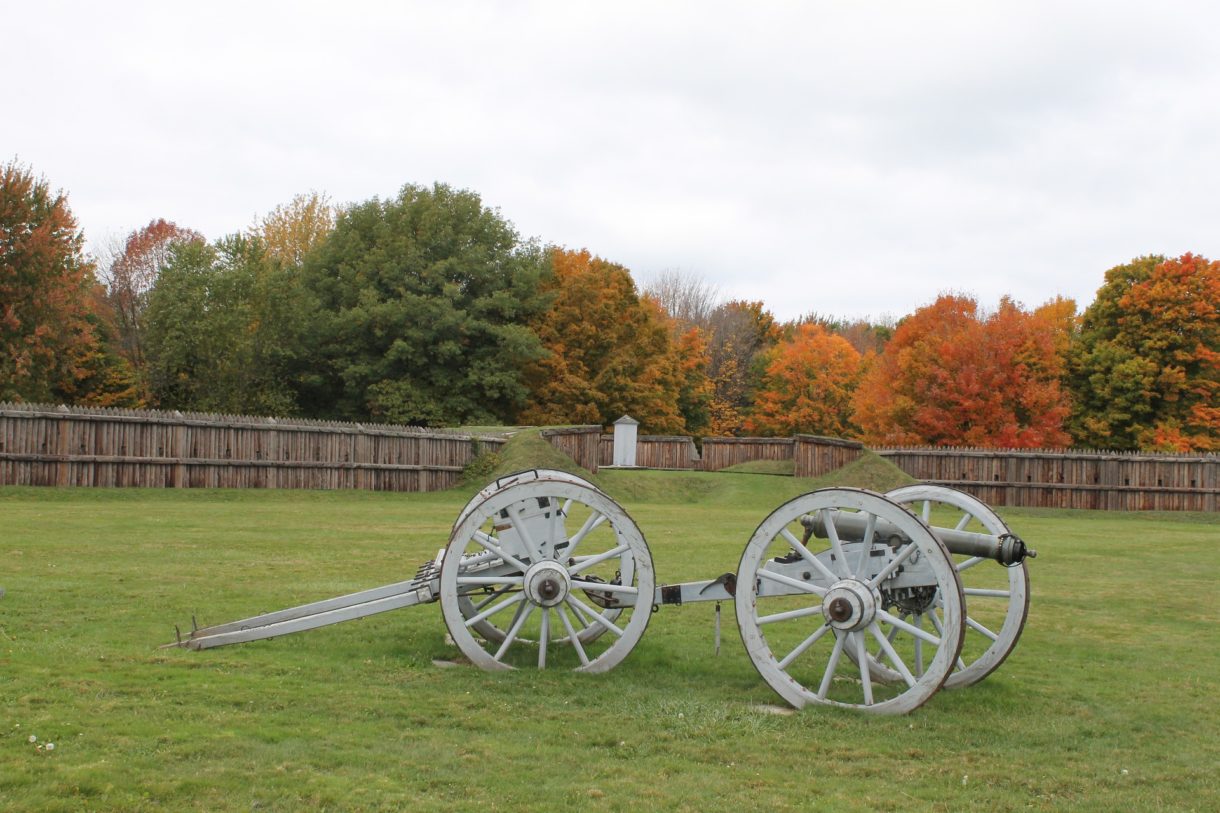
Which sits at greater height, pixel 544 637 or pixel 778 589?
pixel 778 589

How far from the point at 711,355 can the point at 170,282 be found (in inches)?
1578

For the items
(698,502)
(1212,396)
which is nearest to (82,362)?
(698,502)

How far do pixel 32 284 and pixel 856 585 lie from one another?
Result: 4343 cm

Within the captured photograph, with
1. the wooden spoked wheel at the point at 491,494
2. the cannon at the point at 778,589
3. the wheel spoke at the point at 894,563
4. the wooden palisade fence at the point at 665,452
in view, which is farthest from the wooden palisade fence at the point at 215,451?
the wheel spoke at the point at 894,563

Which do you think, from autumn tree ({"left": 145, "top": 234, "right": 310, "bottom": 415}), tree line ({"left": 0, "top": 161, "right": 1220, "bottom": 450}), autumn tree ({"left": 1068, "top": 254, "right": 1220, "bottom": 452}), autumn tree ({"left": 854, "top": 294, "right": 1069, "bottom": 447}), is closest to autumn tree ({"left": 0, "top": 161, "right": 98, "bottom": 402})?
tree line ({"left": 0, "top": 161, "right": 1220, "bottom": 450})

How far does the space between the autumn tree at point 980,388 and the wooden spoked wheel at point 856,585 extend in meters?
42.2

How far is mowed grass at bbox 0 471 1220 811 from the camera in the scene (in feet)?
20.6

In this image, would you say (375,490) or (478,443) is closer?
(375,490)

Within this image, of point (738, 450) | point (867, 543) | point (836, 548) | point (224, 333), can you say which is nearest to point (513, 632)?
point (836, 548)

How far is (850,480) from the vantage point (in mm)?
38000

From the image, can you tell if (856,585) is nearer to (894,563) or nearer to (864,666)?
(894,563)

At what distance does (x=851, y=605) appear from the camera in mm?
7992

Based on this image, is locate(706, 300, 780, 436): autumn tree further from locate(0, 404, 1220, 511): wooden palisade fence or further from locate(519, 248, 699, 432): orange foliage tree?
locate(0, 404, 1220, 511): wooden palisade fence

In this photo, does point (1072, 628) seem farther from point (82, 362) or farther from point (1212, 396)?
point (82, 362)
